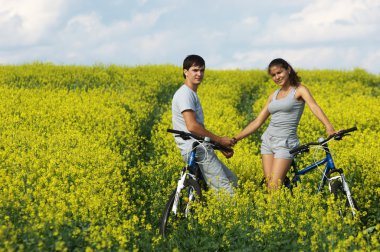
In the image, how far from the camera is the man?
22.5 ft

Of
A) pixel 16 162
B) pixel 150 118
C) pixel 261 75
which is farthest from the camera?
pixel 261 75

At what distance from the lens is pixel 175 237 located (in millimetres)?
7148

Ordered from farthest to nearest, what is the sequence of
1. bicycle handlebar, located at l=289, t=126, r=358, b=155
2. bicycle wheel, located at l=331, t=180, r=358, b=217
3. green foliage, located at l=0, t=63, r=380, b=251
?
A: bicycle wheel, located at l=331, t=180, r=358, b=217 → bicycle handlebar, located at l=289, t=126, r=358, b=155 → green foliage, located at l=0, t=63, r=380, b=251

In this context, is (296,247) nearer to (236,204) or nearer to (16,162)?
(236,204)

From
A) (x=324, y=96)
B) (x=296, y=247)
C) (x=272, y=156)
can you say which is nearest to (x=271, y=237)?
(x=296, y=247)

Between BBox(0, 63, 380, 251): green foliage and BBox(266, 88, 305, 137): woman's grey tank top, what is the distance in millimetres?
796

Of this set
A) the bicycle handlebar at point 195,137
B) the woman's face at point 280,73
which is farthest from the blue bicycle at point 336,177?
the bicycle handlebar at point 195,137

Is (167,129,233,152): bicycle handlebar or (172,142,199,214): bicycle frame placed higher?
(167,129,233,152): bicycle handlebar

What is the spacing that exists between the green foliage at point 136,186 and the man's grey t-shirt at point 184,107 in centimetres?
71

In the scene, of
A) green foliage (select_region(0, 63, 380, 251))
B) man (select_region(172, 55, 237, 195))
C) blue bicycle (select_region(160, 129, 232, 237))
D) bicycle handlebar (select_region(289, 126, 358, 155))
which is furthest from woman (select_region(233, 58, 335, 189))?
blue bicycle (select_region(160, 129, 232, 237))

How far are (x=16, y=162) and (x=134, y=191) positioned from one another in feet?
6.50

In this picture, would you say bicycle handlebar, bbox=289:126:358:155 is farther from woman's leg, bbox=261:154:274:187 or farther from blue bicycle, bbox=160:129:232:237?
blue bicycle, bbox=160:129:232:237

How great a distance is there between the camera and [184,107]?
684cm

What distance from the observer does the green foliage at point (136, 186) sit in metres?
6.42
